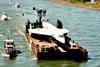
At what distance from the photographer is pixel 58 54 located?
61375 millimetres

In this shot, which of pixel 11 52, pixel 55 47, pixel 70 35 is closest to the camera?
pixel 55 47

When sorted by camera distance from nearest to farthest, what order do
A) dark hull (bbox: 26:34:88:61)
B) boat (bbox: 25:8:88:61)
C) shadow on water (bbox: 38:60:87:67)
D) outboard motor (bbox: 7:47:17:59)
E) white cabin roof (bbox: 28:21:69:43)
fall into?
shadow on water (bbox: 38:60:87:67) → dark hull (bbox: 26:34:88:61) → boat (bbox: 25:8:88:61) → outboard motor (bbox: 7:47:17:59) → white cabin roof (bbox: 28:21:69:43)

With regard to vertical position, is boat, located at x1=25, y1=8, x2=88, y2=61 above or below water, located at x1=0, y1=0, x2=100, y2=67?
above

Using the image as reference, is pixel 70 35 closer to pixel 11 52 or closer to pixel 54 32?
pixel 54 32

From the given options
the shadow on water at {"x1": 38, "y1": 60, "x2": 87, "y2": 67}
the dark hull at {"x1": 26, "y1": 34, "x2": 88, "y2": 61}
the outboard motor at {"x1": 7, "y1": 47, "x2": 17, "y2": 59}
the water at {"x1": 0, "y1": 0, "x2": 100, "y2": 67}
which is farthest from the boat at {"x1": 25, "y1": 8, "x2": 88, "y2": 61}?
the outboard motor at {"x1": 7, "y1": 47, "x2": 17, "y2": 59}

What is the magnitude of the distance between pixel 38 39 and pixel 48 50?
1096 cm

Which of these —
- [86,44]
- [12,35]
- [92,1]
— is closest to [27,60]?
[86,44]

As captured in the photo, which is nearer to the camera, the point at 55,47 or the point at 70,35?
the point at 55,47

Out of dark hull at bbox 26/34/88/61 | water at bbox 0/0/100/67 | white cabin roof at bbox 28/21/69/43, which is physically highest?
white cabin roof at bbox 28/21/69/43

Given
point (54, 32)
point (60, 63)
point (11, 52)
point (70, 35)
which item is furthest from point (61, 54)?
point (70, 35)

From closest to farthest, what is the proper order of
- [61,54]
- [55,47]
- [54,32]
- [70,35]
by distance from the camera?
1. [61,54]
2. [55,47]
3. [54,32]
4. [70,35]

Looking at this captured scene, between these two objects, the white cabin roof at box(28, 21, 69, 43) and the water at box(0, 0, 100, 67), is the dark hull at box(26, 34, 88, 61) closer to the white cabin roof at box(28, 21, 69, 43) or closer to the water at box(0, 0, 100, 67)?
the water at box(0, 0, 100, 67)

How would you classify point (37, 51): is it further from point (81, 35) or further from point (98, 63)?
point (81, 35)

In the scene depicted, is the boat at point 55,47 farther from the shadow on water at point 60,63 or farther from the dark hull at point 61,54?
the shadow on water at point 60,63
